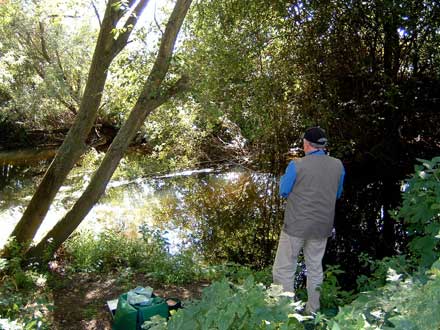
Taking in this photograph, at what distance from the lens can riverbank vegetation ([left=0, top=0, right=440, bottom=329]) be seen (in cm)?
281

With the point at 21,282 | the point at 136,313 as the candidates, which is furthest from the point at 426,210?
the point at 21,282

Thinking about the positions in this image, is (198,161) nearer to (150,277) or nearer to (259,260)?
(259,260)

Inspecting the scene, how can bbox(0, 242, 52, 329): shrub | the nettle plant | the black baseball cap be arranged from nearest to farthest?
the nettle plant → the black baseball cap → bbox(0, 242, 52, 329): shrub

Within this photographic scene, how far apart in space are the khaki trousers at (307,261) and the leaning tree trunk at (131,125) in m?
2.32

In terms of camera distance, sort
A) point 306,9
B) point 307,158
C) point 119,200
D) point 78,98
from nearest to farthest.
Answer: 1. point 307,158
2. point 306,9
3. point 119,200
4. point 78,98

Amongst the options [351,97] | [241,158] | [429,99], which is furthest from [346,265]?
[241,158]

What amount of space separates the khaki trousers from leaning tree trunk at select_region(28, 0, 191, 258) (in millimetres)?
2324

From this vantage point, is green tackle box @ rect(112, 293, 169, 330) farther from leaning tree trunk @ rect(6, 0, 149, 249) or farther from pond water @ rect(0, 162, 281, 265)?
pond water @ rect(0, 162, 281, 265)

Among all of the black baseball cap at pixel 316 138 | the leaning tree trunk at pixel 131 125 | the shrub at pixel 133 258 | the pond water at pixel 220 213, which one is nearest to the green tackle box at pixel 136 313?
the shrub at pixel 133 258

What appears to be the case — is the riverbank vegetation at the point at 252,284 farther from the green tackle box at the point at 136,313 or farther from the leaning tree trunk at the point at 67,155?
the leaning tree trunk at the point at 67,155

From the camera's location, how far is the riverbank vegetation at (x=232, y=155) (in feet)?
9.21

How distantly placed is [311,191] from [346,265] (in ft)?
10.7

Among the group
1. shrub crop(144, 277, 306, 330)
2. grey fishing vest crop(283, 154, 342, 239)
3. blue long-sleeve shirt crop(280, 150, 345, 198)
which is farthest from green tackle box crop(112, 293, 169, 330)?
shrub crop(144, 277, 306, 330)

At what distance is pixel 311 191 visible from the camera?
3299mm
